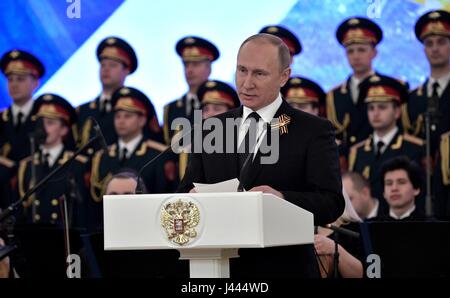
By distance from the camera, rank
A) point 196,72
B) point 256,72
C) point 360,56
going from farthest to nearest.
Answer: point 196,72, point 360,56, point 256,72

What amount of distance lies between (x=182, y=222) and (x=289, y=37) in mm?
4725

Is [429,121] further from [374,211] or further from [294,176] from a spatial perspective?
[294,176]

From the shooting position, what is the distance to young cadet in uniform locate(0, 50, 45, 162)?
26.4 feet

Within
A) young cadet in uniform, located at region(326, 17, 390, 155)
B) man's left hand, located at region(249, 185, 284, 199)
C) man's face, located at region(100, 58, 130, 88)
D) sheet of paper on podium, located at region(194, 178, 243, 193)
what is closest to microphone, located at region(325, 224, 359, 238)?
man's left hand, located at region(249, 185, 284, 199)

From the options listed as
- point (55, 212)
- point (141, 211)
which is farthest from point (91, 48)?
point (141, 211)

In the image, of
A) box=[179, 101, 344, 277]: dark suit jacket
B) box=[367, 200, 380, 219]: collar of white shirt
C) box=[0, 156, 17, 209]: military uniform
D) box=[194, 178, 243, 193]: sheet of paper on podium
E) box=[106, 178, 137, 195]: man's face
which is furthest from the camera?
box=[0, 156, 17, 209]: military uniform

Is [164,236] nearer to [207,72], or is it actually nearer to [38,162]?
[207,72]

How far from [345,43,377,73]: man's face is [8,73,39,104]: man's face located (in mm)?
2753

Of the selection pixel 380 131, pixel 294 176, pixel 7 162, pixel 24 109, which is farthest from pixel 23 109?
pixel 294 176

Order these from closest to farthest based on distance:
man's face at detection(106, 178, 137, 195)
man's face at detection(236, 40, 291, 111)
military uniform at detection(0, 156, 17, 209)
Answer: man's face at detection(236, 40, 291, 111)
man's face at detection(106, 178, 137, 195)
military uniform at detection(0, 156, 17, 209)

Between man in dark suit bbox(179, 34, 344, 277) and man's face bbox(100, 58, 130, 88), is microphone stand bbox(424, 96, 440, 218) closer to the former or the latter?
man's face bbox(100, 58, 130, 88)

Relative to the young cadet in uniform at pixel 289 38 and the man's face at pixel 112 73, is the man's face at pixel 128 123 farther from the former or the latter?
the young cadet in uniform at pixel 289 38

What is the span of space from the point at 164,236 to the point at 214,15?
4.86m

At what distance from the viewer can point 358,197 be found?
6.67 m
